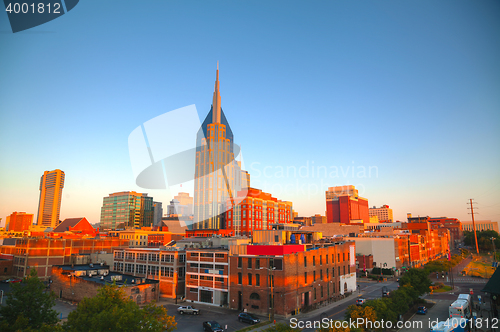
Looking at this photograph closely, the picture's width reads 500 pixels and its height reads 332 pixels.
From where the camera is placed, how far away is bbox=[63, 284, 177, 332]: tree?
94.2ft

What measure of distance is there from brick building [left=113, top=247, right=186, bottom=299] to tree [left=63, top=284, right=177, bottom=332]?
35.5m

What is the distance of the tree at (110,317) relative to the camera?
94.2ft

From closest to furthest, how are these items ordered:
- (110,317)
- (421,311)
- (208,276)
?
(110,317), (421,311), (208,276)

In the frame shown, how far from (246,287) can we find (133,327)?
3134 centimetres

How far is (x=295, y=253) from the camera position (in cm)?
5906

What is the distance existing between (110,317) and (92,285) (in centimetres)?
3654

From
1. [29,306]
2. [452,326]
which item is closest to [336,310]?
[452,326]

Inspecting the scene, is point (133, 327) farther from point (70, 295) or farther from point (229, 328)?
point (70, 295)

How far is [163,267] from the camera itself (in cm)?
7225

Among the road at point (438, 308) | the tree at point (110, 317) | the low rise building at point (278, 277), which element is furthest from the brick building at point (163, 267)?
the road at point (438, 308)

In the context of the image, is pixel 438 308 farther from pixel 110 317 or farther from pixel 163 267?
pixel 110 317

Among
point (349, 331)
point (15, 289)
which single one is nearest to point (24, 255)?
Answer: point (15, 289)

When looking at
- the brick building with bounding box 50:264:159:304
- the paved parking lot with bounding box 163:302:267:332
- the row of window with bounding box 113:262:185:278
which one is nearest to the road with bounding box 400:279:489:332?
the paved parking lot with bounding box 163:302:267:332

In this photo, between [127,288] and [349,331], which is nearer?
[349,331]
